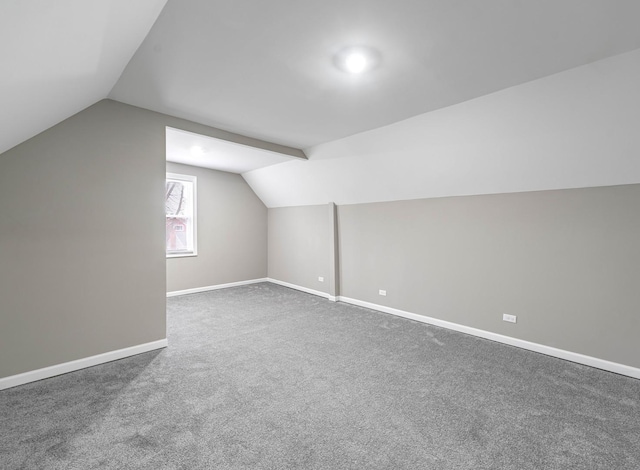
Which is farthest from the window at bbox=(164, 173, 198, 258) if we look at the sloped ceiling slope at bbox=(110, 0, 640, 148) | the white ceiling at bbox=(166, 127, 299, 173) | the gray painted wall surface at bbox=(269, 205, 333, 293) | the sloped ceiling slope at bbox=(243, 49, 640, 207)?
the sloped ceiling slope at bbox=(110, 0, 640, 148)

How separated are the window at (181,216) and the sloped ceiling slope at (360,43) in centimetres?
300

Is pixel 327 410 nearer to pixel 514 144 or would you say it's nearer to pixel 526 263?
pixel 526 263

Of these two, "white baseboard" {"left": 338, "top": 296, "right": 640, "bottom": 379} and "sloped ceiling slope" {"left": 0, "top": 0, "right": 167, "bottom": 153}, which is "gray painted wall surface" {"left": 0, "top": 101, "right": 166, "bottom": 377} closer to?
"sloped ceiling slope" {"left": 0, "top": 0, "right": 167, "bottom": 153}

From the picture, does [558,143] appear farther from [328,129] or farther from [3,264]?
[3,264]

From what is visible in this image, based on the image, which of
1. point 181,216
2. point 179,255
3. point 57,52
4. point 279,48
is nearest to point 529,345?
point 279,48

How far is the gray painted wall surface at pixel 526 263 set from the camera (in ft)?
9.21

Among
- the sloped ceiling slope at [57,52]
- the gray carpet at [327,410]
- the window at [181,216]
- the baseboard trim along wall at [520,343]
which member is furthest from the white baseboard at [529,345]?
the sloped ceiling slope at [57,52]

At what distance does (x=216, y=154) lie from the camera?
16.1 feet

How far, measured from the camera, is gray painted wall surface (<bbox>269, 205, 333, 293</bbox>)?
226 inches

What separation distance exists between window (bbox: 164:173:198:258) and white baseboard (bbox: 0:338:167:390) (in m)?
2.83

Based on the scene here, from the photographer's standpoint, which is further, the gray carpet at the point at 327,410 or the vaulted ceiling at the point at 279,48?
the gray carpet at the point at 327,410

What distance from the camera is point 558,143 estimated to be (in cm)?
278

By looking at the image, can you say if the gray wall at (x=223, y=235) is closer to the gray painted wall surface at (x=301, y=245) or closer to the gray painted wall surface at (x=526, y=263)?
the gray painted wall surface at (x=301, y=245)

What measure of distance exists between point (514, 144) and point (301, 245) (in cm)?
411
